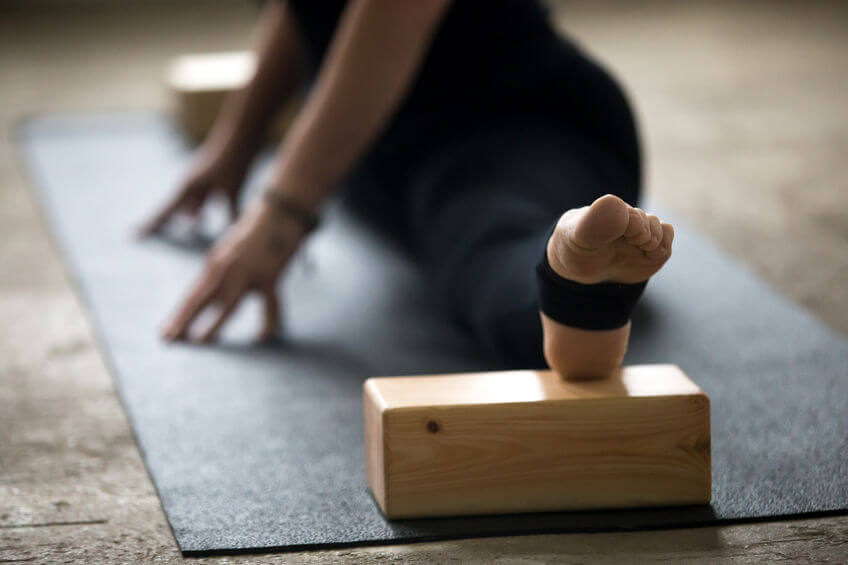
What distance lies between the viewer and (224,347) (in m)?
1.43

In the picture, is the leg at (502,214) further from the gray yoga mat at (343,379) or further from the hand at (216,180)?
the hand at (216,180)

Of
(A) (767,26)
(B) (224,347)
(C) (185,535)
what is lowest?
(A) (767,26)

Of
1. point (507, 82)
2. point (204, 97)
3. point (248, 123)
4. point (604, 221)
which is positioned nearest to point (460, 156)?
point (507, 82)

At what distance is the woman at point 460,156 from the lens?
1208 mm

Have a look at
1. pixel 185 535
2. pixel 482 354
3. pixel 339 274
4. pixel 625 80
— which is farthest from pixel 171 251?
pixel 625 80

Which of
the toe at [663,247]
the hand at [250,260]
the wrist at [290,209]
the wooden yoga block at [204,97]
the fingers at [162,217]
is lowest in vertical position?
the wooden yoga block at [204,97]

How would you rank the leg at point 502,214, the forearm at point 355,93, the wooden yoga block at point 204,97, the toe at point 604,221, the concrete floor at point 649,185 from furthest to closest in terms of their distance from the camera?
the wooden yoga block at point 204,97
the forearm at point 355,93
the leg at point 502,214
the concrete floor at point 649,185
the toe at point 604,221

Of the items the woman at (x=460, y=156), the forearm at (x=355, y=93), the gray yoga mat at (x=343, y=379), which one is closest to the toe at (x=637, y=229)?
the woman at (x=460, y=156)

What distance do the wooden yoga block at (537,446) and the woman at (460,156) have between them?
0.05m

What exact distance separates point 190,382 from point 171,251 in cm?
59

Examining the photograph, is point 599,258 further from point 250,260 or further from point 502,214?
point 250,260

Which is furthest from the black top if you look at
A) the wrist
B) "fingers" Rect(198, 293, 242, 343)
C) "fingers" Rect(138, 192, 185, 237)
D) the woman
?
"fingers" Rect(138, 192, 185, 237)

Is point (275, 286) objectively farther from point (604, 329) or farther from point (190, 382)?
point (604, 329)

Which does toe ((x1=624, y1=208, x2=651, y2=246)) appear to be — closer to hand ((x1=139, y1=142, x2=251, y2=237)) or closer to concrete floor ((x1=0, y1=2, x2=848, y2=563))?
concrete floor ((x1=0, y1=2, x2=848, y2=563))
